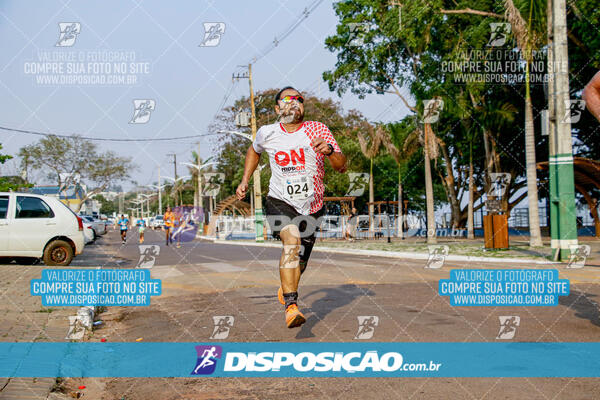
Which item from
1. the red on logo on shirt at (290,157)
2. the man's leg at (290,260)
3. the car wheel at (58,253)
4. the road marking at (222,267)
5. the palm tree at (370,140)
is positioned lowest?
the road marking at (222,267)

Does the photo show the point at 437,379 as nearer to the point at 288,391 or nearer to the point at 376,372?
the point at 376,372

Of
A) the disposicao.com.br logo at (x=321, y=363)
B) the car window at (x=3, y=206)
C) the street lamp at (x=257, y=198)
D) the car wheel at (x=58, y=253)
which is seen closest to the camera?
the disposicao.com.br logo at (x=321, y=363)

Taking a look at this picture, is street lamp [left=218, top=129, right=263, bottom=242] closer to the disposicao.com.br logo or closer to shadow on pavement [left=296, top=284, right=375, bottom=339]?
shadow on pavement [left=296, top=284, right=375, bottom=339]

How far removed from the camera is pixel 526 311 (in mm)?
6512

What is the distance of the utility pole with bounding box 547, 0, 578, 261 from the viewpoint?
14.1 m

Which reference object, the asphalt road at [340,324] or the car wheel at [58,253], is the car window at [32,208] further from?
the asphalt road at [340,324]

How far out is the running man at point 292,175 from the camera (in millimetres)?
4688

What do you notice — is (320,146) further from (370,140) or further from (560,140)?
(370,140)

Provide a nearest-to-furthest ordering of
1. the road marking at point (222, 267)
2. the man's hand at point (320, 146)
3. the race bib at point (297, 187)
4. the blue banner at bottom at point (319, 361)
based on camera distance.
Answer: the blue banner at bottom at point (319, 361), the man's hand at point (320, 146), the race bib at point (297, 187), the road marking at point (222, 267)

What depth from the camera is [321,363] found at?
4.37 metres

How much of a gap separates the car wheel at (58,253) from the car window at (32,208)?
0.72 metres

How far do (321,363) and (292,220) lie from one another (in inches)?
46.4

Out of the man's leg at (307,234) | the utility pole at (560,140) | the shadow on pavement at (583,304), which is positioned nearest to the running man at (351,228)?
the utility pole at (560,140)

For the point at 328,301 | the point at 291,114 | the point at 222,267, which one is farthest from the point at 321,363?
the point at 222,267
